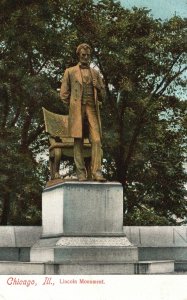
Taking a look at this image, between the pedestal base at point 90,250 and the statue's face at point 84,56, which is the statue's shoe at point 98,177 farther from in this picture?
the statue's face at point 84,56

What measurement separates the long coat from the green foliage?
27.9 feet

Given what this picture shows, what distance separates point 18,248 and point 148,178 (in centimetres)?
1290

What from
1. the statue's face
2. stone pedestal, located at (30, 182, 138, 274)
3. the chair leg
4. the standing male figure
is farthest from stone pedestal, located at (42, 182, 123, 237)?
the statue's face

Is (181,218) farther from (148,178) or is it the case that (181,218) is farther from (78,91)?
(78,91)

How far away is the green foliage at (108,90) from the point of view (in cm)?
2331

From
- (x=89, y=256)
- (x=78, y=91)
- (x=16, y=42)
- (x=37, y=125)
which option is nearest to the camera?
(x=89, y=256)

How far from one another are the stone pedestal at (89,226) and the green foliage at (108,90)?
8869 millimetres

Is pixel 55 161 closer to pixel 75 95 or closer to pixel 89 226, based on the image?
pixel 75 95

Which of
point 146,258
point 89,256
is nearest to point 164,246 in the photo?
point 146,258

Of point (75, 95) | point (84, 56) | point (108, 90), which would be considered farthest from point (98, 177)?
point (108, 90)

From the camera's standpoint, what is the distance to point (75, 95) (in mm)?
13414

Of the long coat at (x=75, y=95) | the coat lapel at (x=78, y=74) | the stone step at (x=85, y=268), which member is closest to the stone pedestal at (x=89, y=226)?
the stone step at (x=85, y=268)

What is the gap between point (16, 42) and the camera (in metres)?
23.6
